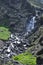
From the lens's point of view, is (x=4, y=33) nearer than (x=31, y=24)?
Yes

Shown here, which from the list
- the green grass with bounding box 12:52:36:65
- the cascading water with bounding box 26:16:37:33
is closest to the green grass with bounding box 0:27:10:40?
the cascading water with bounding box 26:16:37:33

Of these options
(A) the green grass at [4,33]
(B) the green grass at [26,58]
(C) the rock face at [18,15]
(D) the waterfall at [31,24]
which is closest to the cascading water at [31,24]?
(D) the waterfall at [31,24]

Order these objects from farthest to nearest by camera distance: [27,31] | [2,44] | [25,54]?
[27,31] → [2,44] → [25,54]

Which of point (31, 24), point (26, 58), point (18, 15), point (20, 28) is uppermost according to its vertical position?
point (26, 58)

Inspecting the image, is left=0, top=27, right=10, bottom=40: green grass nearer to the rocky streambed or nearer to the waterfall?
the rocky streambed

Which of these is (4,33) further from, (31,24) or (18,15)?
(18,15)

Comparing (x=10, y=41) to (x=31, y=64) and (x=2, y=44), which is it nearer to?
(x=2, y=44)

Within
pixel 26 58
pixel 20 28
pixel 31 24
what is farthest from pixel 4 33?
pixel 26 58

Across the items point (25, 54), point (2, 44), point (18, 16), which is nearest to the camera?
point (25, 54)

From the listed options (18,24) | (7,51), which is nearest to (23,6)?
(18,24)
